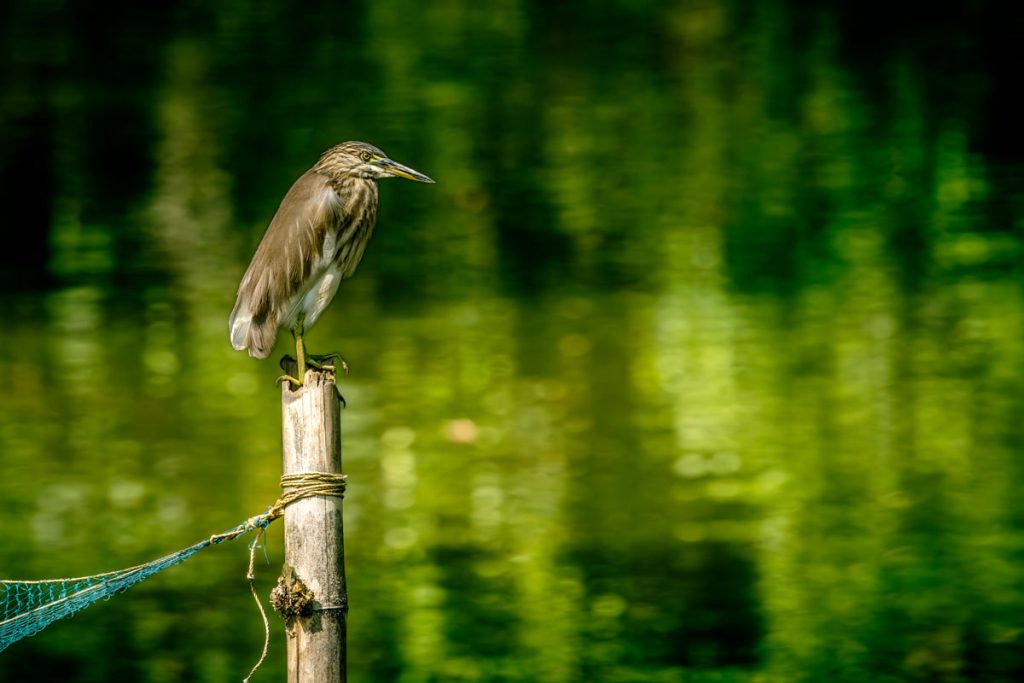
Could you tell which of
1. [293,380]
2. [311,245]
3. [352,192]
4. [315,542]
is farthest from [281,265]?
[315,542]

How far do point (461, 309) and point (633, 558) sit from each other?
0.78 m

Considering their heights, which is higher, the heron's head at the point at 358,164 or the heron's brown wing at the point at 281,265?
the heron's head at the point at 358,164

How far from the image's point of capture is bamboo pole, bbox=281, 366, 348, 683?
2.40m

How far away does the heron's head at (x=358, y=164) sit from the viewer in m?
2.79

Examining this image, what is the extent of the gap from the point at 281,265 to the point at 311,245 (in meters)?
0.06

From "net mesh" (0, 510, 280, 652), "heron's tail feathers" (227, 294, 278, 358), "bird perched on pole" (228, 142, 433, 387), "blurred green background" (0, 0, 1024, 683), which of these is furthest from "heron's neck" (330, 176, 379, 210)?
"blurred green background" (0, 0, 1024, 683)

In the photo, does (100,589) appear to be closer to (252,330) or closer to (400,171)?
(252,330)

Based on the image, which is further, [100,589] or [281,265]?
[281,265]

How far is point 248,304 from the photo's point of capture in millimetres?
2777

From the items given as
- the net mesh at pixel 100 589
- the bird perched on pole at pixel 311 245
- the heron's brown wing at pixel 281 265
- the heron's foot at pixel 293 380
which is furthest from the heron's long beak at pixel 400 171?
the net mesh at pixel 100 589

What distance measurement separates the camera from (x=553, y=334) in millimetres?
4012

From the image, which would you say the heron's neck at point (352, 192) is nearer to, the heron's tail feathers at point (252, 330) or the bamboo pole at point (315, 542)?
the heron's tail feathers at point (252, 330)

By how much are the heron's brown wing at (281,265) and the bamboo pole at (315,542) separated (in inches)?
14.6

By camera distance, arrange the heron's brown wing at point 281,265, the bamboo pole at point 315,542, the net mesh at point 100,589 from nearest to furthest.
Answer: the bamboo pole at point 315,542 → the net mesh at point 100,589 → the heron's brown wing at point 281,265
